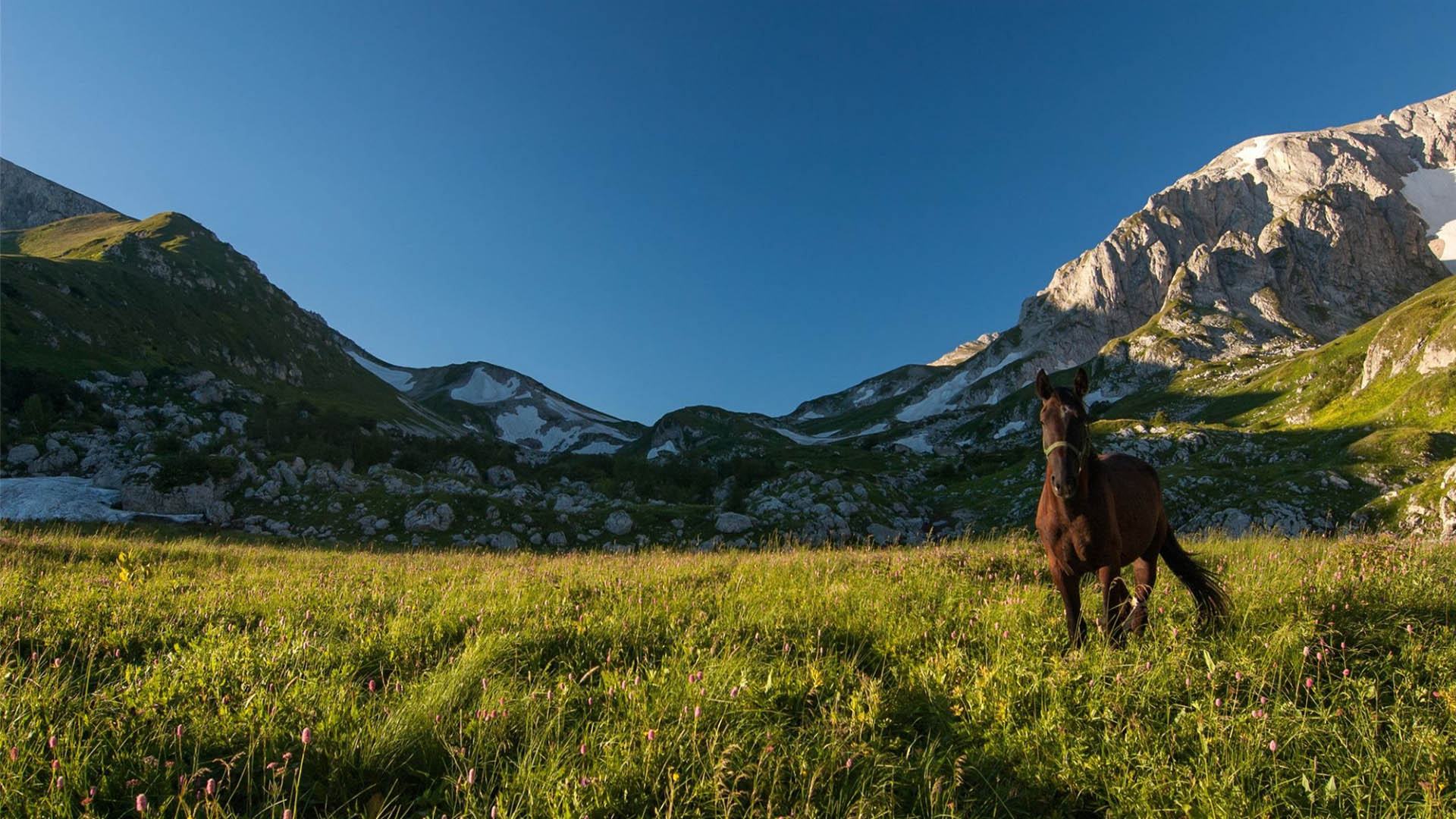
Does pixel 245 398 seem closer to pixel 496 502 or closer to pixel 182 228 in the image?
pixel 496 502

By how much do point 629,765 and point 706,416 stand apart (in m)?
193

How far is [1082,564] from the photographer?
566 cm

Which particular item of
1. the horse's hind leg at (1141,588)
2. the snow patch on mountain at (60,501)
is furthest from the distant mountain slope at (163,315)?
the horse's hind leg at (1141,588)

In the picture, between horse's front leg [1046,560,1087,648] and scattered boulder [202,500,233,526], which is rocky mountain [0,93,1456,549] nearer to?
scattered boulder [202,500,233,526]

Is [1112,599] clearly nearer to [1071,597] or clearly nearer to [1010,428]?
[1071,597]

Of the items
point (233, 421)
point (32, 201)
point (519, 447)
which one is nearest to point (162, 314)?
point (233, 421)

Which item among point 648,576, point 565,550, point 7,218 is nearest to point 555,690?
point 648,576

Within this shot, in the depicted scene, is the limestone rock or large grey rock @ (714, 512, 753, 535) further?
the limestone rock

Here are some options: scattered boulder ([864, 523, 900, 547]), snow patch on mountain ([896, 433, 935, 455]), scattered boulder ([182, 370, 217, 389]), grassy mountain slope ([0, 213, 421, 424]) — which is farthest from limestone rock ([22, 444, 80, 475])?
snow patch on mountain ([896, 433, 935, 455])

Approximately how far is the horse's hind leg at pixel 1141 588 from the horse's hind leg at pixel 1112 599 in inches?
4.1

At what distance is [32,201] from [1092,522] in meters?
284

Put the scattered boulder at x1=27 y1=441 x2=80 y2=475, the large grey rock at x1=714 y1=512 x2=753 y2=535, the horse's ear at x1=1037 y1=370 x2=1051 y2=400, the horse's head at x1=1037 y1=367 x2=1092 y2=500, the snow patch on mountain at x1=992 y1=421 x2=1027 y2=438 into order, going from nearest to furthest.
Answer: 1. the horse's head at x1=1037 y1=367 x2=1092 y2=500
2. the horse's ear at x1=1037 y1=370 x2=1051 y2=400
3. the large grey rock at x1=714 y1=512 x2=753 y2=535
4. the scattered boulder at x1=27 y1=441 x2=80 y2=475
5. the snow patch on mountain at x1=992 y1=421 x2=1027 y2=438

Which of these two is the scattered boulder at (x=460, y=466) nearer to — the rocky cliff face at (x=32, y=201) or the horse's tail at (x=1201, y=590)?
the horse's tail at (x=1201, y=590)

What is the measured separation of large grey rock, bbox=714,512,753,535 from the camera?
112 feet
